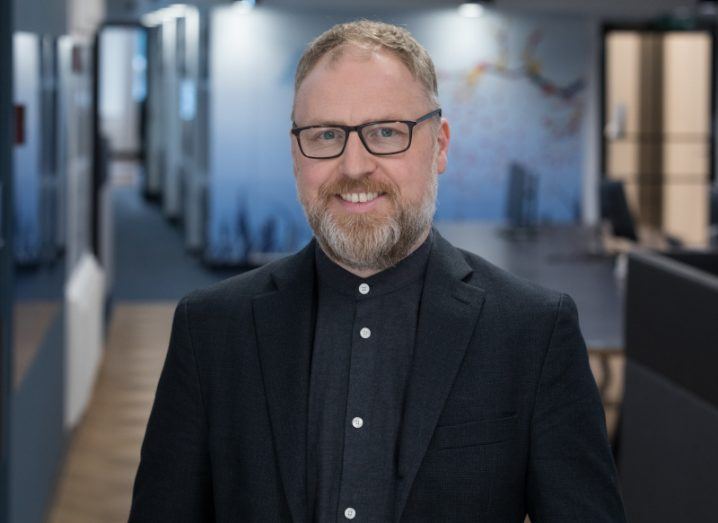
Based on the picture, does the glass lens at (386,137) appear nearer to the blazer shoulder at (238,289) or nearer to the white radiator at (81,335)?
the blazer shoulder at (238,289)

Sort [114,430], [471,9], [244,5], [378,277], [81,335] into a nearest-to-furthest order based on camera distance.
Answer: [378,277] < [81,335] < [114,430] < [244,5] < [471,9]

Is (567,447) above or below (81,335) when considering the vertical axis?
above

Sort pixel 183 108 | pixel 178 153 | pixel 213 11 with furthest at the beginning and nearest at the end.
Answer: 1. pixel 178 153
2. pixel 183 108
3. pixel 213 11

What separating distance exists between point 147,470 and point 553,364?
52cm

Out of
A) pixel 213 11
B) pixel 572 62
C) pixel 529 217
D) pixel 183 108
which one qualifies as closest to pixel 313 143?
pixel 529 217

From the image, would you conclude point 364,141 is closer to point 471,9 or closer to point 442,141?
point 442,141

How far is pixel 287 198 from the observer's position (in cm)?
1161

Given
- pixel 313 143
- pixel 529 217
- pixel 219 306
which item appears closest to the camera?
pixel 313 143

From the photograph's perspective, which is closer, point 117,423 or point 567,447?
point 567,447

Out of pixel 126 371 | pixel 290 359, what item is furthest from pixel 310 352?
pixel 126 371

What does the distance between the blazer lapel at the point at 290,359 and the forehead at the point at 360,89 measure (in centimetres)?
22

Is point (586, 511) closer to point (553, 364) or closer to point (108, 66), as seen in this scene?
point (553, 364)

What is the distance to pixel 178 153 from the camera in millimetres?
14961

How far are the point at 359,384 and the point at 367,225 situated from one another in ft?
0.64
